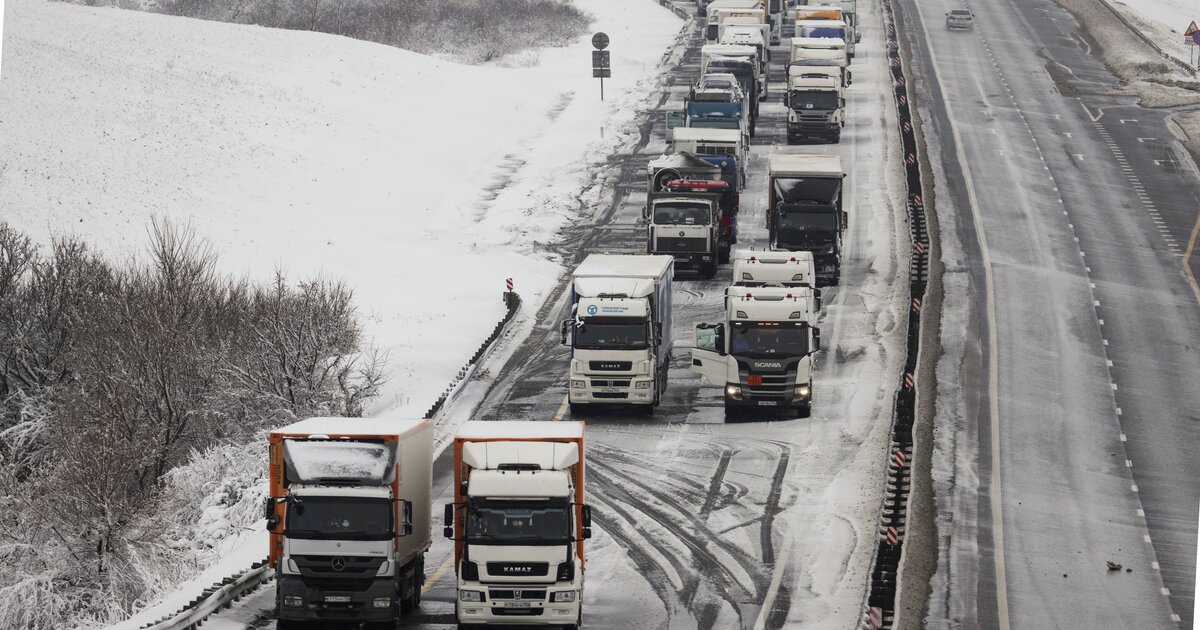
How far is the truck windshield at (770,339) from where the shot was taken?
43.7 m

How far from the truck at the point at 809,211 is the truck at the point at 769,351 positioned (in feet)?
41.5

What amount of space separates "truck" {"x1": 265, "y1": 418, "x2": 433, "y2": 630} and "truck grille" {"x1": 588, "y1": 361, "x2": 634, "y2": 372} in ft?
50.8

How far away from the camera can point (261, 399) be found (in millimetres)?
47250

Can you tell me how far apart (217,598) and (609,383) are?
16.3m

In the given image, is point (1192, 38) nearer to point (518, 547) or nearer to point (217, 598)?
point (518, 547)

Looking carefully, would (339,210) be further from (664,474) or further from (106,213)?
(664,474)

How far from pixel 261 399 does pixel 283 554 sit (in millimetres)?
19761

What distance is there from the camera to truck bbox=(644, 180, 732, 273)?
5709cm

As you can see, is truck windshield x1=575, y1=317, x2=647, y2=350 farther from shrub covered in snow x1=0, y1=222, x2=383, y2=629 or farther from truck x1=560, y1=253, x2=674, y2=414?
shrub covered in snow x1=0, y1=222, x2=383, y2=629

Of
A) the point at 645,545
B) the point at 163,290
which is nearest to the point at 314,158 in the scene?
the point at 163,290

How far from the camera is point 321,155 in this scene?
253 ft

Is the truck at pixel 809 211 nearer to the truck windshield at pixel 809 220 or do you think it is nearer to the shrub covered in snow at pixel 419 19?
the truck windshield at pixel 809 220

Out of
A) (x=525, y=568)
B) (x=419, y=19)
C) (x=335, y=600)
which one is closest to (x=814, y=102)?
(x=419, y=19)

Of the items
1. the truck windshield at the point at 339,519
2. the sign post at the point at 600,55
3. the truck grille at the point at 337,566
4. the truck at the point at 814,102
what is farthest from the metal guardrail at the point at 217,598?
the sign post at the point at 600,55
